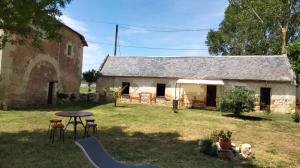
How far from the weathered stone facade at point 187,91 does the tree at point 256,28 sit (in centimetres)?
844

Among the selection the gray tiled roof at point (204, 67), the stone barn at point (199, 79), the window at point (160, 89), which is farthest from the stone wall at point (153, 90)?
the gray tiled roof at point (204, 67)

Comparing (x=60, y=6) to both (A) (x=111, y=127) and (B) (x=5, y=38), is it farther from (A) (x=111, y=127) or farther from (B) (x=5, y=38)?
(A) (x=111, y=127)

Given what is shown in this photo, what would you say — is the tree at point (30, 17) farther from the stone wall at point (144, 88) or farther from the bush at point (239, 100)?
the stone wall at point (144, 88)

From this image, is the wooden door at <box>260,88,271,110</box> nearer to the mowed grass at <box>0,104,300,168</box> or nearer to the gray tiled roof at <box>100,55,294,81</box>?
the gray tiled roof at <box>100,55,294,81</box>

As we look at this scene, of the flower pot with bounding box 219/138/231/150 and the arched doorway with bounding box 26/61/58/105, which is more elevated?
the arched doorway with bounding box 26/61/58/105

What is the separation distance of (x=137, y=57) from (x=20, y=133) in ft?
65.3

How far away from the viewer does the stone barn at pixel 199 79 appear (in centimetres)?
2270

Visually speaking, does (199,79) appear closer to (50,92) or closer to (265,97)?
(265,97)

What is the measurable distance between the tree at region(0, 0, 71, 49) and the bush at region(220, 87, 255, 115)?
11.5m

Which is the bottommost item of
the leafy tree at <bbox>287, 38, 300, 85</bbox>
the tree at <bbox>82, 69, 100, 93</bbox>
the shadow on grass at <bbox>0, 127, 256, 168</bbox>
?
the shadow on grass at <bbox>0, 127, 256, 168</bbox>

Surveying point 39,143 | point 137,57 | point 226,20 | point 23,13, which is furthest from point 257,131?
point 226,20

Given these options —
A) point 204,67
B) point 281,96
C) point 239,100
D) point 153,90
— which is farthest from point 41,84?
point 281,96

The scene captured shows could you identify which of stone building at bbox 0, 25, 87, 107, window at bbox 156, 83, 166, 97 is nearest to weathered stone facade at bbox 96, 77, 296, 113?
window at bbox 156, 83, 166, 97

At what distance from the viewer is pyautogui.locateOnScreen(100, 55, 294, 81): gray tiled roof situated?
924 inches
